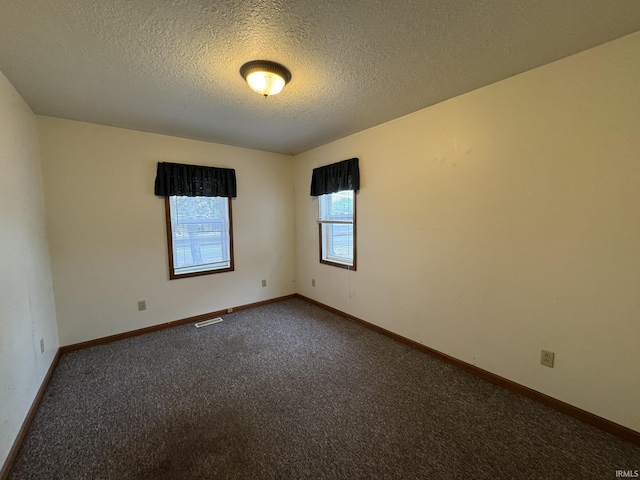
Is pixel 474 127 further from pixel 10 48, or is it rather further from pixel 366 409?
pixel 10 48

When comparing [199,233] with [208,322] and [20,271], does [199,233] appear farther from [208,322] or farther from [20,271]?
[20,271]

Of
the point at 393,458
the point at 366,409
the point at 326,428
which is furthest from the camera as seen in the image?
the point at 366,409

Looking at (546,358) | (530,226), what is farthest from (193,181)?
(546,358)

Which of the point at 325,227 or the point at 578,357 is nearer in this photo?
the point at 578,357

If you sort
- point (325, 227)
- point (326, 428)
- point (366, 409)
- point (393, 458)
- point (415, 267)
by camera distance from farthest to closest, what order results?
point (325, 227) < point (415, 267) < point (366, 409) < point (326, 428) < point (393, 458)

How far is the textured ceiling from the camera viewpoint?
131cm

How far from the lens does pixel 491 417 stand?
178 cm

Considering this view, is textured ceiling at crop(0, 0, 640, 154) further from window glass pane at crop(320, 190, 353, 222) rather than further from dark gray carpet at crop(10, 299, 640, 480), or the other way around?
dark gray carpet at crop(10, 299, 640, 480)

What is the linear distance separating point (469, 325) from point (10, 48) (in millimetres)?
3798

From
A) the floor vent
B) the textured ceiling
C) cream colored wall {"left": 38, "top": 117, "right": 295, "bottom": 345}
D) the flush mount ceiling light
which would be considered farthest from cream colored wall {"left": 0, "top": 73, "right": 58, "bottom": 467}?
the flush mount ceiling light

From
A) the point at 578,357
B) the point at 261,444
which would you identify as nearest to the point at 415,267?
the point at 578,357

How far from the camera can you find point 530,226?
1.92m

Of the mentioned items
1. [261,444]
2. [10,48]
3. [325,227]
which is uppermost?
[10,48]

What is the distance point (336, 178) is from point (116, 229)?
2683 millimetres
